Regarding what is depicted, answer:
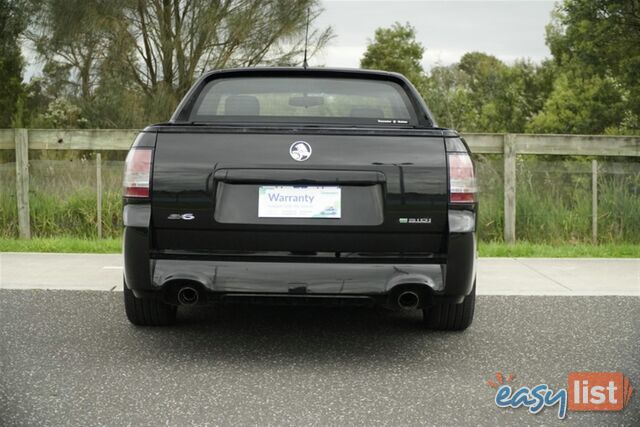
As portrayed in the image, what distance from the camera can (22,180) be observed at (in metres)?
9.72

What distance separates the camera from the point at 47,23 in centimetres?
1817

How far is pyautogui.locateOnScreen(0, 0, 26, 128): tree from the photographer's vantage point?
21.1m

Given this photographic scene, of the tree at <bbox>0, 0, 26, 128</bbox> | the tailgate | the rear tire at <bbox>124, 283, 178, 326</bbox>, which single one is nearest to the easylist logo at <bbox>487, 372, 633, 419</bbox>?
the tailgate

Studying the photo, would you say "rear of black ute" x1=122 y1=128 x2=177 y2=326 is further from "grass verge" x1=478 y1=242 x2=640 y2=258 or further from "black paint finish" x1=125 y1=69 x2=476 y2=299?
"grass verge" x1=478 y1=242 x2=640 y2=258

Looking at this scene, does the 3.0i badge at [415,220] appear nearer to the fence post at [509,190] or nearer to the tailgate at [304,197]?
the tailgate at [304,197]

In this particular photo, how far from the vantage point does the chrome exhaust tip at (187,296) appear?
4160 mm

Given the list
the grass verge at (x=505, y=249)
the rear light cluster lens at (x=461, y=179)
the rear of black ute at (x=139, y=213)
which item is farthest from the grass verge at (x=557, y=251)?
the rear of black ute at (x=139, y=213)

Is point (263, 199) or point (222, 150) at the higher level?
point (222, 150)

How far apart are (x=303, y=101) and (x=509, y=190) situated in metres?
4.99

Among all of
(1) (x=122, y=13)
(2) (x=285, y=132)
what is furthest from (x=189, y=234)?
(1) (x=122, y=13)

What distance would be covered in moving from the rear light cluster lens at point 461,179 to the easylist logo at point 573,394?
0.92 m

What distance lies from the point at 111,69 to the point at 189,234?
1490 cm

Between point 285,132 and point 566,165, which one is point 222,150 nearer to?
point 285,132

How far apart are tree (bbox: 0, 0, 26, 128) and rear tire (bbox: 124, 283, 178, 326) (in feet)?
54.5
